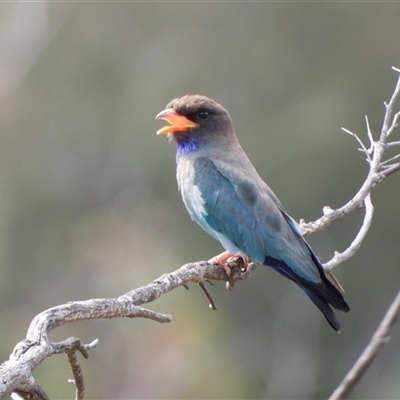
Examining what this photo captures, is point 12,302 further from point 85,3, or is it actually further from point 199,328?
Result: point 85,3

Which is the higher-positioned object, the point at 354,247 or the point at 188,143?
the point at 188,143

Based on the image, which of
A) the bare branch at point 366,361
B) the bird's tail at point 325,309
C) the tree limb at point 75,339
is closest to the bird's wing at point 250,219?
the bird's tail at point 325,309

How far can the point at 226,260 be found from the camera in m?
4.45

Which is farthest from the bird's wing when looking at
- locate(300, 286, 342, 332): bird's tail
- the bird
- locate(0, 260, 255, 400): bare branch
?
locate(0, 260, 255, 400): bare branch

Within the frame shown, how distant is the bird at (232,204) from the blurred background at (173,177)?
250 inches

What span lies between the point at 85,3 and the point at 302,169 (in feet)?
19.6

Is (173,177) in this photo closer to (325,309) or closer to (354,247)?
(325,309)

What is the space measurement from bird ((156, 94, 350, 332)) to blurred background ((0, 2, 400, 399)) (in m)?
6.36

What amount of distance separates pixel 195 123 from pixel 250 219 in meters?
0.78

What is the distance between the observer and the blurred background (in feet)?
41.0

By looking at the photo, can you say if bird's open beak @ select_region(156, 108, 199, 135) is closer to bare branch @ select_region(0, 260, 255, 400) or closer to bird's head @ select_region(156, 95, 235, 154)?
bird's head @ select_region(156, 95, 235, 154)

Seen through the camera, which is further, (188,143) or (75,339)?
(188,143)

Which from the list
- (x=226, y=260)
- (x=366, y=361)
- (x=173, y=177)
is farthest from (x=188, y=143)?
(x=173, y=177)

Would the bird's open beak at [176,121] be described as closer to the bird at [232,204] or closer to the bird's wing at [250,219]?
the bird at [232,204]
